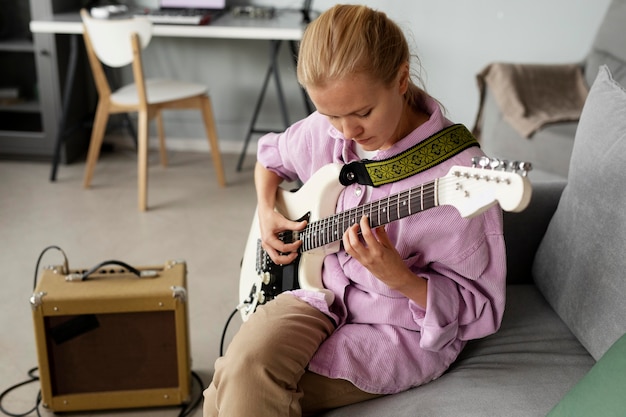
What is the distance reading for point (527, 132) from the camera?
2.77 meters

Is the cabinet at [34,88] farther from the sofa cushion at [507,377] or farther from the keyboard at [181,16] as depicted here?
the sofa cushion at [507,377]

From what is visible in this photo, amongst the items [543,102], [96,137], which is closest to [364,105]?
[543,102]

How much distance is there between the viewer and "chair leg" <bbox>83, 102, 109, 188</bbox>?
3.20 meters

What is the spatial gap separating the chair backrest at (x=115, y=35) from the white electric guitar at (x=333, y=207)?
4.99 feet

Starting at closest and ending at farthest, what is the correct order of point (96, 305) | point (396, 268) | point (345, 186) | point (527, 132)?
point (396, 268), point (345, 186), point (96, 305), point (527, 132)

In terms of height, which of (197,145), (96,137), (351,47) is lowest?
(197,145)

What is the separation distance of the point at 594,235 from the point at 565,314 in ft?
0.60

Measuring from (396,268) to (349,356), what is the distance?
198mm

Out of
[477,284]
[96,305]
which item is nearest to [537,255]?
[477,284]

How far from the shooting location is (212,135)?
10.9 feet

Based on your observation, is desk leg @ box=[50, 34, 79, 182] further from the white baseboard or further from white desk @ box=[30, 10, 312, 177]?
the white baseboard

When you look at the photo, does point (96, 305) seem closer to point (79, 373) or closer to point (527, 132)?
point (79, 373)

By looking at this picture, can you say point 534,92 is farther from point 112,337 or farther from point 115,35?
point 112,337

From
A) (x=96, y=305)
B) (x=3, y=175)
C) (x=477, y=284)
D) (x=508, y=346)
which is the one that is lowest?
(x=3, y=175)
